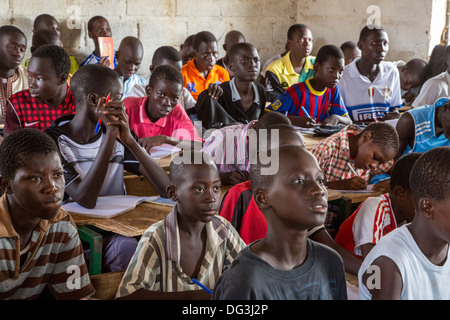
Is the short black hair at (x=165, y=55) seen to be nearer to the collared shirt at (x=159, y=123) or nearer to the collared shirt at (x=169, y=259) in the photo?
the collared shirt at (x=159, y=123)

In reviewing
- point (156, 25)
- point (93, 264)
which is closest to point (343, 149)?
point (93, 264)

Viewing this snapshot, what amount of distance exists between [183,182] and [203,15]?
5865mm

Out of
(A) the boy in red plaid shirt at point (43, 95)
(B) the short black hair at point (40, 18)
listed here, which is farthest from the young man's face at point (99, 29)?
(A) the boy in red plaid shirt at point (43, 95)

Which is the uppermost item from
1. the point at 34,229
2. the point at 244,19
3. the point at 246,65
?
the point at 244,19

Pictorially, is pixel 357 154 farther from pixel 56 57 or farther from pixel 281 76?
pixel 281 76

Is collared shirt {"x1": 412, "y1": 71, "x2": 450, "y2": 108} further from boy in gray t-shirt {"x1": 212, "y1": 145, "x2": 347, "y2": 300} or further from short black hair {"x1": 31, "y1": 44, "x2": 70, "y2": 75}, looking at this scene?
boy in gray t-shirt {"x1": 212, "y1": 145, "x2": 347, "y2": 300}

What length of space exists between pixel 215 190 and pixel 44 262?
588mm

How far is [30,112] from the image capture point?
3.25 meters

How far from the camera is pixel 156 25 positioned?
7.15 meters

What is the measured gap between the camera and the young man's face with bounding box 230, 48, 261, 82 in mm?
4336

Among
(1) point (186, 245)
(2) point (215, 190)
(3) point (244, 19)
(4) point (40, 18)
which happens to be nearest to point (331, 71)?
(2) point (215, 190)

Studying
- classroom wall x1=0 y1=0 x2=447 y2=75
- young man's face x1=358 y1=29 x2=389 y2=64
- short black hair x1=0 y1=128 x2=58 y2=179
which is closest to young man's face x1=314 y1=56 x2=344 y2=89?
young man's face x1=358 y1=29 x2=389 y2=64

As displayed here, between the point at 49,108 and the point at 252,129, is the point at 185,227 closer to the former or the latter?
the point at 252,129

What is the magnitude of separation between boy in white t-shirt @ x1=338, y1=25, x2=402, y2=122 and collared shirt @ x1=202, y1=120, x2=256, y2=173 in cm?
202
